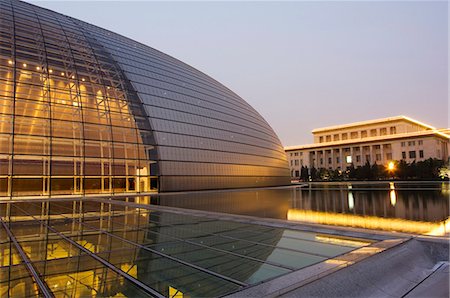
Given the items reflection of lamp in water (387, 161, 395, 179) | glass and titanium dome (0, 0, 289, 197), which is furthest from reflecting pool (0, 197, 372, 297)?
reflection of lamp in water (387, 161, 395, 179)

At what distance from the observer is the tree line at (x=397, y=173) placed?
7700 cm

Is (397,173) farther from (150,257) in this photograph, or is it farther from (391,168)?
(150,257)

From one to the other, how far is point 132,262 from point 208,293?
244 cm

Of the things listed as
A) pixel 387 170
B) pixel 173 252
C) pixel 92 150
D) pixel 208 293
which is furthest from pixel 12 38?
pixel 387 170

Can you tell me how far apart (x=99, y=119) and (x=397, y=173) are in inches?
3254

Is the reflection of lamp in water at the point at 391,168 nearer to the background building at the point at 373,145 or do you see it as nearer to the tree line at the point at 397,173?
the tree line at the point at 397,173

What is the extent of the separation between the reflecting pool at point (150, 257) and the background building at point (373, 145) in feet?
349

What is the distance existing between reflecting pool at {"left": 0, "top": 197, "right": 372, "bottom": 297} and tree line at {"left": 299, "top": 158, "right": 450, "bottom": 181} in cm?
8226

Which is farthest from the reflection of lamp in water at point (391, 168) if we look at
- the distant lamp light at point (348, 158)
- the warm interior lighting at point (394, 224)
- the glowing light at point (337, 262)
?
the glowing light at point (337, 262)

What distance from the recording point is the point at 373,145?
111125mm

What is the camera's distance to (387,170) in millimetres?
91062

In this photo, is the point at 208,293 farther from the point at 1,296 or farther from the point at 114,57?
the point at 114,57

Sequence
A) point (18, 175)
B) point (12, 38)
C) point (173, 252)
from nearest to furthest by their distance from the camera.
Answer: point (173, 252) → point (18, 175) → point (12, 38)

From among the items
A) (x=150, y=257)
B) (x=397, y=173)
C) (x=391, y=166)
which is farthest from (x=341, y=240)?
(x=391, y=166)
